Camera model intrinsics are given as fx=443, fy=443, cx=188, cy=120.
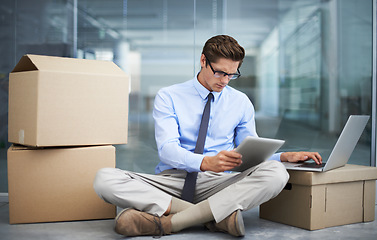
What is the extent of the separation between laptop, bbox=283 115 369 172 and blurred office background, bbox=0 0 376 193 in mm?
815

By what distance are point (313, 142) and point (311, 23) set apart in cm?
77

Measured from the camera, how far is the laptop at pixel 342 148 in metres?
1.87

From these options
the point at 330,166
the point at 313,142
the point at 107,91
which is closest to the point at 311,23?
the point at 313,142

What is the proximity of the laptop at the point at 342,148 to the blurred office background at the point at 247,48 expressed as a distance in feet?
2.67

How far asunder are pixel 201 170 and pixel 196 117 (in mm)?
325

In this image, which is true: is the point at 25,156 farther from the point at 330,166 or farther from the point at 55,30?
the point at 330,166

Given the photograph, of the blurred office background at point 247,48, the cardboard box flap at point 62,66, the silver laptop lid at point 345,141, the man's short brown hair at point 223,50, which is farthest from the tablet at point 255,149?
the blurred office background at point 247,48

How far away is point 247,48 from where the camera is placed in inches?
113

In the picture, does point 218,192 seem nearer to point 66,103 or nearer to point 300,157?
point 300,157

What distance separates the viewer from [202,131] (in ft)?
6.56

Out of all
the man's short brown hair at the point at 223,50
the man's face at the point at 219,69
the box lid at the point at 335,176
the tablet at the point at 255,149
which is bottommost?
the box lid at the point at 335,176

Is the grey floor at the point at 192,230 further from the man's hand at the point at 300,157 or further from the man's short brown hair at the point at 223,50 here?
the man's short brown hair at the point at 223,50

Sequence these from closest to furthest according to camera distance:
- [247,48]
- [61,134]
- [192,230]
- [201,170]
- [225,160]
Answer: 1. [225,160]
2. [201,170]
3. [192,230]
4. [61,134]
5. [247,48]

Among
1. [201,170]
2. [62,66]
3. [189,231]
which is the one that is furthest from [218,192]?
[62,66]
